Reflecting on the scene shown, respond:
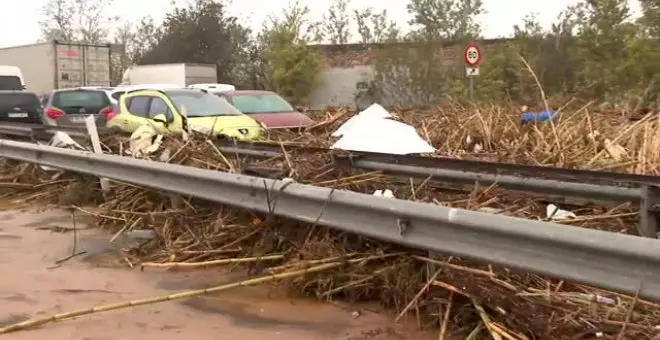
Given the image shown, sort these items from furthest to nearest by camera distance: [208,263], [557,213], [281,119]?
[281,119]
[208,263]
[557,213]

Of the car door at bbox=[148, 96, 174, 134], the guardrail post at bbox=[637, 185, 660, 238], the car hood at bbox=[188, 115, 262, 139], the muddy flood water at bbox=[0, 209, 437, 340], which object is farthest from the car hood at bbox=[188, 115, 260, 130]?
the guardrail post at bbox=[637, 185, 660, 238]

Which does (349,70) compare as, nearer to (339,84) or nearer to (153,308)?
(339,84)

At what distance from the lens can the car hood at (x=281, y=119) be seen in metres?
16.5

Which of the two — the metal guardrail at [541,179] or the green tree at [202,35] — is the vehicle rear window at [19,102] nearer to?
the metal guardrail at [541,179]

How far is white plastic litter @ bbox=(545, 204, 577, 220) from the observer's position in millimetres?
5676

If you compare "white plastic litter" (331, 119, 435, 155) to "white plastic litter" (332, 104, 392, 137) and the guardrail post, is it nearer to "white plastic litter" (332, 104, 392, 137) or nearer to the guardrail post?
"white plastic litter" (332, 104, 392, 137)

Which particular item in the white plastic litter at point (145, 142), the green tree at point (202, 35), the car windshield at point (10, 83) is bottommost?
the white plastic litter at point (145, 142)

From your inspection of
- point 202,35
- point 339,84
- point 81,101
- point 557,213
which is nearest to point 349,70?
point 339,84

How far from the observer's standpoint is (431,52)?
35844mm

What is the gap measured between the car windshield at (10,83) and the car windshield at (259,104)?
10776mm

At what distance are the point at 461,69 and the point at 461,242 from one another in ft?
101

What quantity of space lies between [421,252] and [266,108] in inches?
509

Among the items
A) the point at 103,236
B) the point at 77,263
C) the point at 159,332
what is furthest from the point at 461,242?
the point at 103,236

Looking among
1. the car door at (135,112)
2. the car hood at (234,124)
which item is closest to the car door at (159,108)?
the car door at (135,112)
